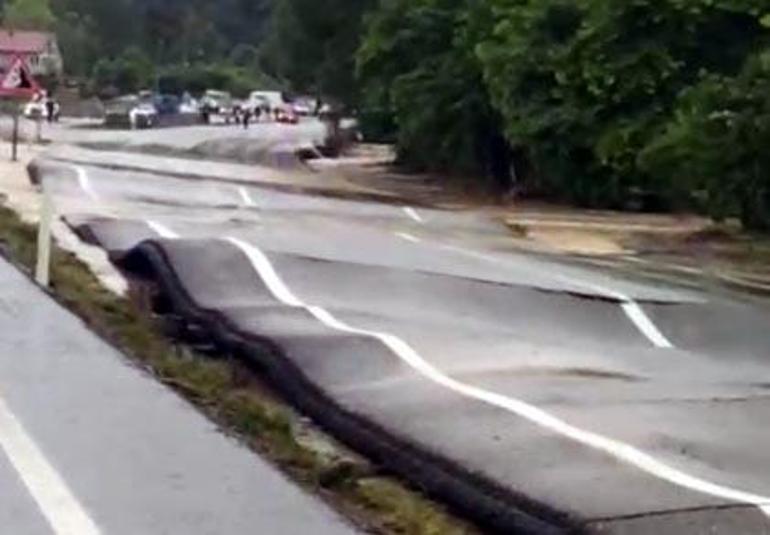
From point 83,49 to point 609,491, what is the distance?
Result: 153 metres

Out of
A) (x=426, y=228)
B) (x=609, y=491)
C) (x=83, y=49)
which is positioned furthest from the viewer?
(x=83, y=49)

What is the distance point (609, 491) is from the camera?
945 cm

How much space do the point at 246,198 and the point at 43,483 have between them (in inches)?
1183

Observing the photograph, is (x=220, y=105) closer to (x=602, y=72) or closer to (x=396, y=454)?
(x=602, y=72)

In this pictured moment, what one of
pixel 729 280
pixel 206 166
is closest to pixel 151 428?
pixel 729 280

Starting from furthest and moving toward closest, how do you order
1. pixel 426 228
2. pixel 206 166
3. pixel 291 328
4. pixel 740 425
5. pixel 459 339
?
pixel 206 166
pixel 426 228
pixel 459 339
pixel 291 328
pixel 740 425

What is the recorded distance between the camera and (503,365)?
14891 mm

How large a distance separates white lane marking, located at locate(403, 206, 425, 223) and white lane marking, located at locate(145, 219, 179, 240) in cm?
949

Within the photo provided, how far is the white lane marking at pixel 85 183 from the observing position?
36500 millimetres

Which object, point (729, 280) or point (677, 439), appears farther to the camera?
point (729, 280)

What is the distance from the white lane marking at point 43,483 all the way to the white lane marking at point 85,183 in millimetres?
23817

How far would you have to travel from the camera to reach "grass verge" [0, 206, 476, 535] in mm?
9883

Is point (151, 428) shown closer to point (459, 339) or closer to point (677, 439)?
point (677, 439)

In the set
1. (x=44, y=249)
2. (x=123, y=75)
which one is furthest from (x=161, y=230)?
(x=123, y=75)
